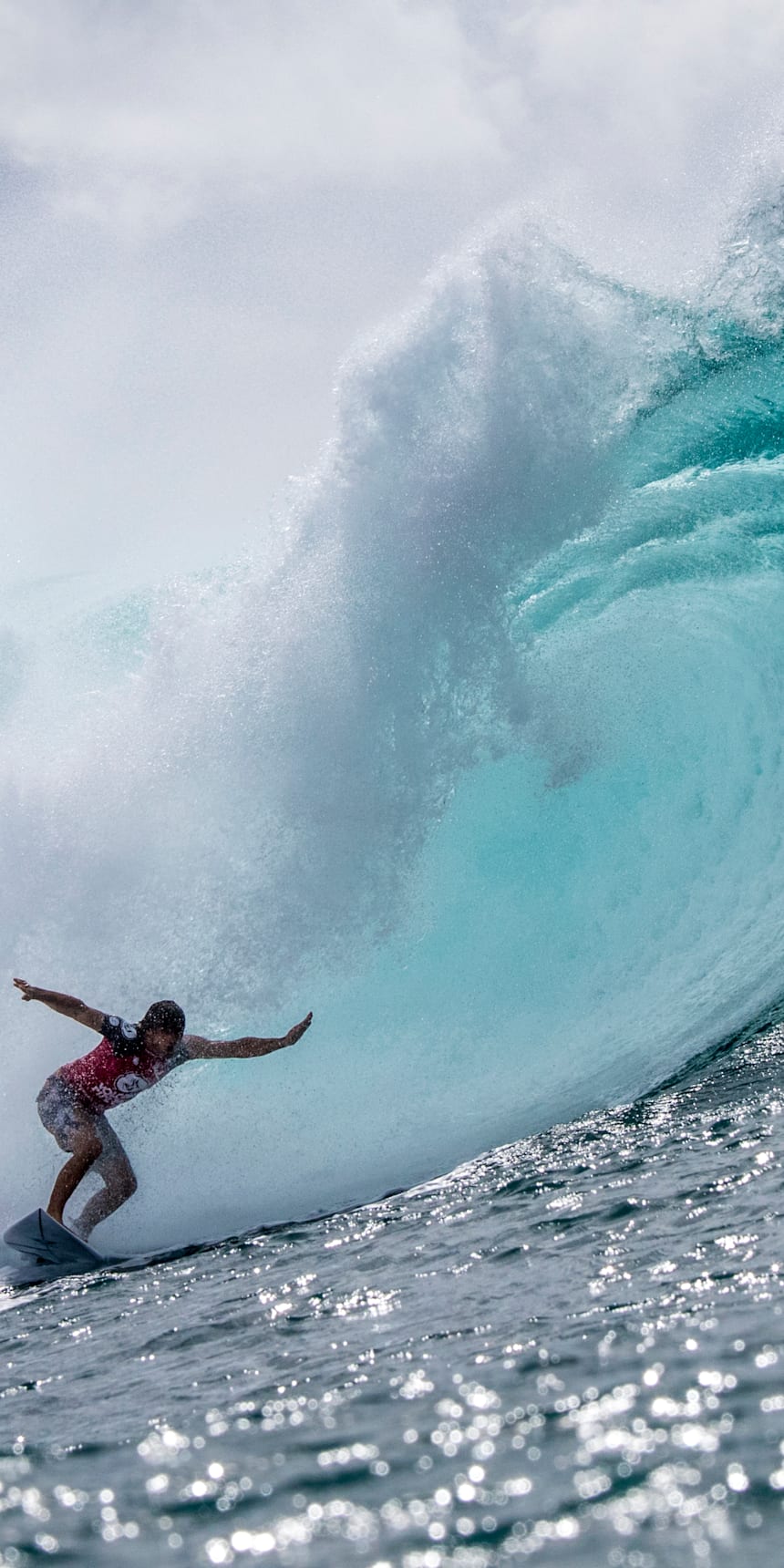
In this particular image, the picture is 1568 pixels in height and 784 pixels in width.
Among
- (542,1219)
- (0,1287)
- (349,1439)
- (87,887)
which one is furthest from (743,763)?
(349,1439)

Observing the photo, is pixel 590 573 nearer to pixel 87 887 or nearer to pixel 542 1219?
pixel 87 887

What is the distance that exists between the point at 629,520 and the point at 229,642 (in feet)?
15.3

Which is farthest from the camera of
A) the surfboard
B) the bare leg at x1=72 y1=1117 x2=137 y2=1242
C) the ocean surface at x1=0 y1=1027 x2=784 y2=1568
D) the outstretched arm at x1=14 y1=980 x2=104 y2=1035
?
the bare leg at x1=72 y1=1117 x2=137 y2=1242

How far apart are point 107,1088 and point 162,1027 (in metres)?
0.57

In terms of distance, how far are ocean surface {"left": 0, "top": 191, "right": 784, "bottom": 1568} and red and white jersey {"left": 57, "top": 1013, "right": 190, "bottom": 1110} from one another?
1.65 ft

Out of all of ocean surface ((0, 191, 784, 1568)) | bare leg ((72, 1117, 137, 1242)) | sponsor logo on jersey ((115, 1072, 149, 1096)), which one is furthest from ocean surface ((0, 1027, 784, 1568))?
sponsor logo on jersey ((115, 1072, 149, 1096))

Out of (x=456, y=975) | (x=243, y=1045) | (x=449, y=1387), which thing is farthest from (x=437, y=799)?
(x=449, y=1387)

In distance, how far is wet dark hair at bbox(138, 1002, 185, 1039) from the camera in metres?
7.34

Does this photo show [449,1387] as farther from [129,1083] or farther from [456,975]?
[456,975]

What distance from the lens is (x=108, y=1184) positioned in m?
7.46

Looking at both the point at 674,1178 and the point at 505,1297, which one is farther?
the point at 674,1178

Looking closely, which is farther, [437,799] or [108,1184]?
[437,799]

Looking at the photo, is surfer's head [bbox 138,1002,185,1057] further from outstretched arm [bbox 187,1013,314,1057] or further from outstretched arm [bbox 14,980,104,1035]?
outstretched arm [bbox 14,980,104,1035]

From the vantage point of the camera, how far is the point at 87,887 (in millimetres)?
8859
